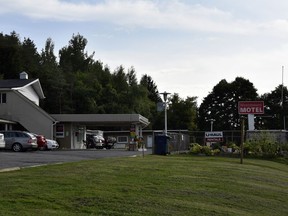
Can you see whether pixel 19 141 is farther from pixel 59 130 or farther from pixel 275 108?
pixel 275 108

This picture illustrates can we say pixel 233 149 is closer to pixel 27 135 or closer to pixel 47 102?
pixel 27 135

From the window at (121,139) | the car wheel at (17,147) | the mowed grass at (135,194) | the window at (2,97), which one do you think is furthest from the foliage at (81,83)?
the mowed grass at (135,194)

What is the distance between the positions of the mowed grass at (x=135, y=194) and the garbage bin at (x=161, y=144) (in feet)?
51.5

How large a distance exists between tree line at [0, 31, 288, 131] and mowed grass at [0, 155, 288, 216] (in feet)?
197

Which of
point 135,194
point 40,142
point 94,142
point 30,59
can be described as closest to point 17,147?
point 40,142

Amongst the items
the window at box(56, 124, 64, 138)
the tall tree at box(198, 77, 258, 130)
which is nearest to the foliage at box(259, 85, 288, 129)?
the tall tree at box(198, 77, 258, 130)

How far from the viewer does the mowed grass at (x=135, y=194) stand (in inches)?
371

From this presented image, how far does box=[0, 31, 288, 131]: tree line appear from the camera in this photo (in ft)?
254

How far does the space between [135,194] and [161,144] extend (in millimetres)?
21489

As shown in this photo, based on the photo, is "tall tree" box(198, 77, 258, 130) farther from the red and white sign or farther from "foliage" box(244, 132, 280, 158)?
"foliage" box(244, 132, 280, 158)

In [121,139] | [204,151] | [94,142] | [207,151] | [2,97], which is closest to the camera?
[207,151]

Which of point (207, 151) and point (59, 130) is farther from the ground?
point (59, 130)

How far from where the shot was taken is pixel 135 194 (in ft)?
36.8

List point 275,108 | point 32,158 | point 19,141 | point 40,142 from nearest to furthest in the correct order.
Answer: point 32,158 < point 19,141 < point 40,142 < point 275,108
